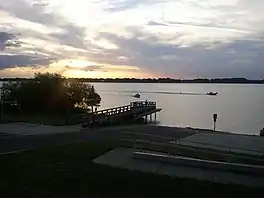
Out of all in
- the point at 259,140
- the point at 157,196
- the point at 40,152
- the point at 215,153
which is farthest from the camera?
the point at 259,140

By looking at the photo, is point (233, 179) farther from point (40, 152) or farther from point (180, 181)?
point (40, 152)

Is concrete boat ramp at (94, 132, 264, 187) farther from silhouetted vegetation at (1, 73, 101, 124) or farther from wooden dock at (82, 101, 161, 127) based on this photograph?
silhouetted vegetation at (1, 73, 101, 124)

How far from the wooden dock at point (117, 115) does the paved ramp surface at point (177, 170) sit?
20139 mm

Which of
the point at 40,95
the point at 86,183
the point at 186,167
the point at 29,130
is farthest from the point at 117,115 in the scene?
the point at 86,183

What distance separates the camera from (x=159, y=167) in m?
12.3

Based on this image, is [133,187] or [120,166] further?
[120,166]

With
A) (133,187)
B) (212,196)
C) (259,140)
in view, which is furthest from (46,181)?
(259,140)

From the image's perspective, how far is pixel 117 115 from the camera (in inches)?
1684

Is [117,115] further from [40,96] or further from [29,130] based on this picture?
[29,130]

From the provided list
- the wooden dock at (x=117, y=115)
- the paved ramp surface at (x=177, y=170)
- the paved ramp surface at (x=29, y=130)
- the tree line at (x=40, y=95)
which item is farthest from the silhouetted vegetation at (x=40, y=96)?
the paved ramp surface at (x=177, y=170)

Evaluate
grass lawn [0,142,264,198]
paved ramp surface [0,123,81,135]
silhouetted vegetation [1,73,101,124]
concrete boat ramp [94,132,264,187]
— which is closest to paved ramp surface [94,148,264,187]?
concrete boat ramp [94,132,264,187]

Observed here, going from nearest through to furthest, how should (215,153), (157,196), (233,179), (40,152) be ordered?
(157,196)
(233,179)
(215,153)
(40,152)

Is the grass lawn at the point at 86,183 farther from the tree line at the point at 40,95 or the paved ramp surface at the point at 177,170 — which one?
the tree line at the point at 40,95

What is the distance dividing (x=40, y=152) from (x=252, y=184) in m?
7.24
